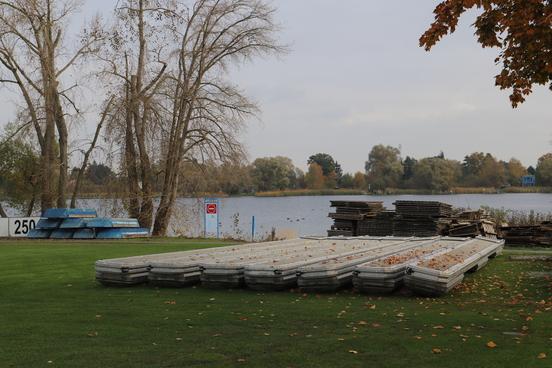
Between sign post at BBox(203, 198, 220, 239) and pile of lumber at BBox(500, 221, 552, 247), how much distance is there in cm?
1457

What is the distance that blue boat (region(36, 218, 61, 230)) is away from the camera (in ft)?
103

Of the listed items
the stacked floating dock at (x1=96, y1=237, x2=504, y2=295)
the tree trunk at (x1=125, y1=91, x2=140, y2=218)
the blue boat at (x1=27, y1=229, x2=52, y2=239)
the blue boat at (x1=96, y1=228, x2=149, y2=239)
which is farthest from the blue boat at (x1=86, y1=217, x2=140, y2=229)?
the stacked floating dock at (x1=96, y1=237, x2=504, y2=295)

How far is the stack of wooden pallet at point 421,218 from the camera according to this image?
84.2 ft

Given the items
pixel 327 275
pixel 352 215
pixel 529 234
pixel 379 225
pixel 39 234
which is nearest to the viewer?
pixel 327 275

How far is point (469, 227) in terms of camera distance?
26.4 m

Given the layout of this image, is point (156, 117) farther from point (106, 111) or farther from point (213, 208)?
point (213, 208)

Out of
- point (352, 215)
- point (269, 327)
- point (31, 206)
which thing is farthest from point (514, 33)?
point (31, 206)

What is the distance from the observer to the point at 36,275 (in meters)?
15.1

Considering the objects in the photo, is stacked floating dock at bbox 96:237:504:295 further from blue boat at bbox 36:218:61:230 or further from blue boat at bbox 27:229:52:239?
blue boat at bbox 27:229:52:239

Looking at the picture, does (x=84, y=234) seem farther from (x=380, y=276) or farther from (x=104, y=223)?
(x=380, y=276)

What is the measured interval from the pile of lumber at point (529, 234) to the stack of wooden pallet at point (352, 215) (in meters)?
5.55

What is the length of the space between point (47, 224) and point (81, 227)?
2351 mm

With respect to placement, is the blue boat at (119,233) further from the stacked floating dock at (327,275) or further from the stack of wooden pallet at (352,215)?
the stacked floating dock at (327,275)

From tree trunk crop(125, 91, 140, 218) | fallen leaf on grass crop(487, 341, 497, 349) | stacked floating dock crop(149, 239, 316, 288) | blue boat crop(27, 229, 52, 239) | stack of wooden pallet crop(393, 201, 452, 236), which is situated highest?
tree trunk crop(125, 91, 140, 218)
